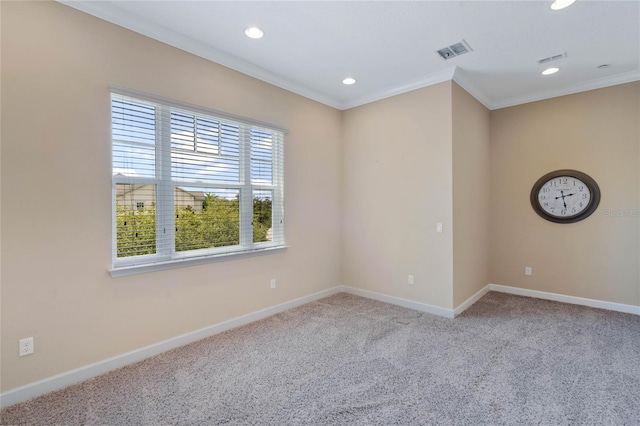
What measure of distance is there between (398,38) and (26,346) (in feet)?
12.3

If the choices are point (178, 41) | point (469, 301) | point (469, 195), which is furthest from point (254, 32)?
point (469, 301)

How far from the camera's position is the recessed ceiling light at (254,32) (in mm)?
2602

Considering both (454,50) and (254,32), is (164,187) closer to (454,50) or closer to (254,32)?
(254,32)

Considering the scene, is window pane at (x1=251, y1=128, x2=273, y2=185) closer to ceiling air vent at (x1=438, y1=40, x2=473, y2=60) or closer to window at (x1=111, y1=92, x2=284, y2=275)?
window at (x1=111, y1=92, x2=284, y2=275)

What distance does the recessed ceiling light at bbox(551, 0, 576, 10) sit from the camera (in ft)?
7.30

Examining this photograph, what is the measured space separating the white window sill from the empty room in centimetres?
2

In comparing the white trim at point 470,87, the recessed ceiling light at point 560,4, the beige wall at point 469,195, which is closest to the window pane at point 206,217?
the beige wall at point 469,195

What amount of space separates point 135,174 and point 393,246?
9.93 feet

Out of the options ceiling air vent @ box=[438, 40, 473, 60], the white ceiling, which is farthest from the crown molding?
ceiling air vent @ box=[438, 40, 473, 60]

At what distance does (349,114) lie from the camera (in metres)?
4.45

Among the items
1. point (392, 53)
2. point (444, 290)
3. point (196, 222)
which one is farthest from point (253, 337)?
point (392, 53)

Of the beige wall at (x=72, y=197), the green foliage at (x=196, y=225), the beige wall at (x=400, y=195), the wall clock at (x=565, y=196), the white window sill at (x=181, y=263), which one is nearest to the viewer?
the beige wall at (x=72, y=197)

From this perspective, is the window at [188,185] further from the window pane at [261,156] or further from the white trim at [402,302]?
the white trim at [402,302]

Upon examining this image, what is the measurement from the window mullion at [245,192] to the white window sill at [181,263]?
0.52 ft
